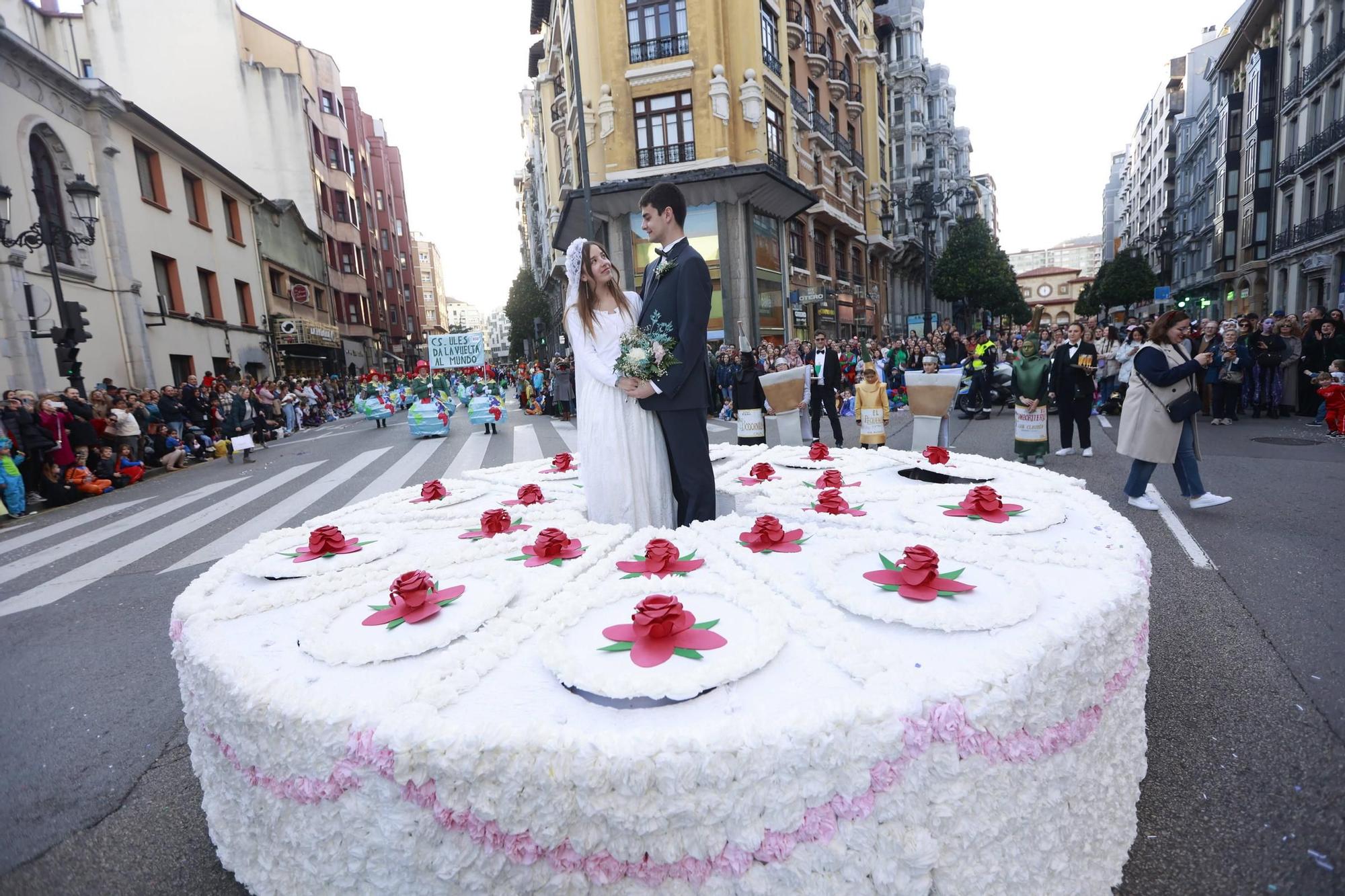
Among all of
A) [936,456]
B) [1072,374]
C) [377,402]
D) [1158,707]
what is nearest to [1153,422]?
[936,456]

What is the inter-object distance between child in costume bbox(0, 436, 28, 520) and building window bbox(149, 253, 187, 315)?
37.5 feet

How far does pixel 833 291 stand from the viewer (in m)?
29.7

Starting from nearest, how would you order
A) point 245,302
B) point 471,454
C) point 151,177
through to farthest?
point 471,454 < point 151,177 < point 245,302

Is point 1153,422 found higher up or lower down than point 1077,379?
lower down

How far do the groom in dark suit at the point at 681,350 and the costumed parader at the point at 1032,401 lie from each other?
6.14 m

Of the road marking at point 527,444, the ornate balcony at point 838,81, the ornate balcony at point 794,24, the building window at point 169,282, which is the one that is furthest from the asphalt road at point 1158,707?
the ornate balcony at point 838,81

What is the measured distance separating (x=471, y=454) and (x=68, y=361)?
6582mm

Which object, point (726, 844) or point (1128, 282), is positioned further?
point (1128, 282)

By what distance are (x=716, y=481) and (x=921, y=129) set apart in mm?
50818

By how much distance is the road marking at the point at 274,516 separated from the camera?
5910 mm

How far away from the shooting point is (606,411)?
124 inches

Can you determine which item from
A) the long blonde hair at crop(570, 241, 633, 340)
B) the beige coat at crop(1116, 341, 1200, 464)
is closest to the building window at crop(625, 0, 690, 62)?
the beige coat at crop(1116, 341, 1200, 464)

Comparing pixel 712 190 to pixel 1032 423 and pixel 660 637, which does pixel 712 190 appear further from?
pixel 660 637

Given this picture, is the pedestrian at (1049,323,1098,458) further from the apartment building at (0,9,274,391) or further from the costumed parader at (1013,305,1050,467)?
the apartment building at (0,9,274,391)
